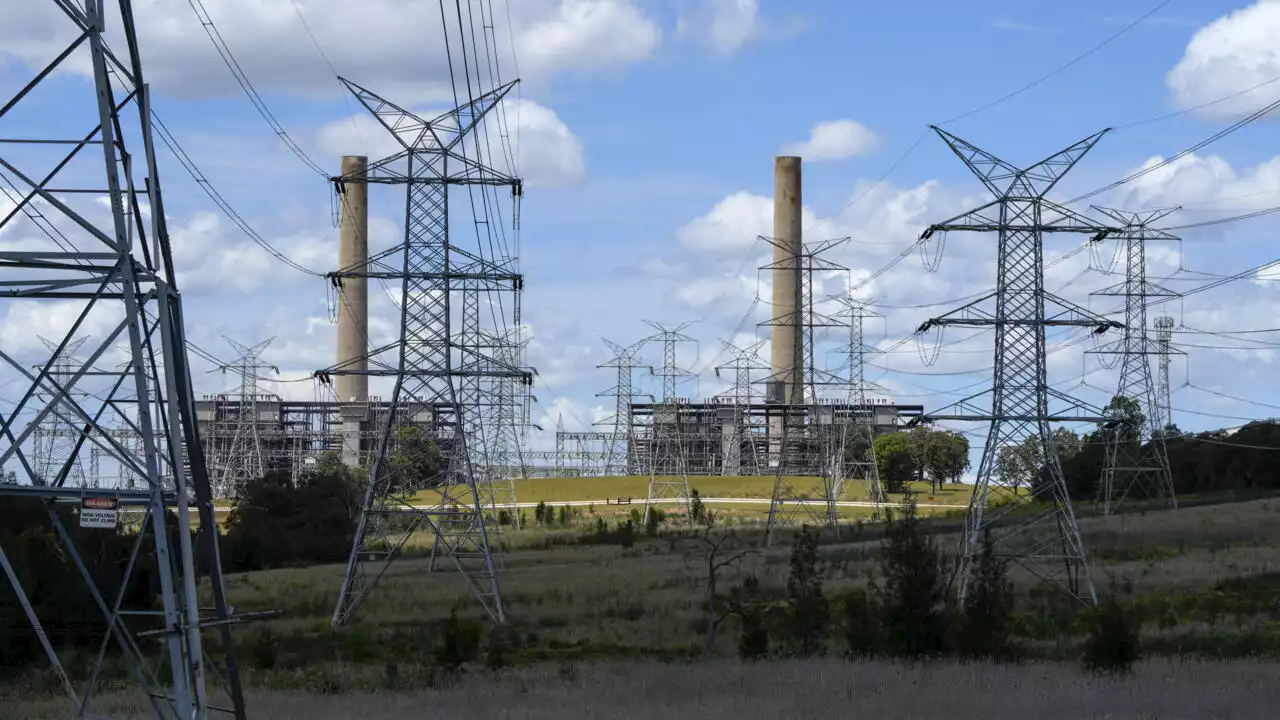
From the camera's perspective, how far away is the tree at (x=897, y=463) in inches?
5123

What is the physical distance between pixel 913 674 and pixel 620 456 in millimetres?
Result: 147387

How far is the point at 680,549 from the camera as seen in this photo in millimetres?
68812

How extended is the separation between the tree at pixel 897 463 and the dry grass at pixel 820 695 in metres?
94.2

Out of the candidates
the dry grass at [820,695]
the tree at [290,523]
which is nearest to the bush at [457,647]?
the dry grass at [820,695]

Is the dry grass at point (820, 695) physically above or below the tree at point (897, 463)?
below

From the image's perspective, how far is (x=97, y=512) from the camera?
53.4ft

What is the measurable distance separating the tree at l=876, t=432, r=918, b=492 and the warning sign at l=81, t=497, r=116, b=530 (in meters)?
108

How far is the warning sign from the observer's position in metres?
16.2

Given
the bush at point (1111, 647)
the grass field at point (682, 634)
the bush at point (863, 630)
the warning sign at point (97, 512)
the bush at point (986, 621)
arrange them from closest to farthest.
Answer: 1. the warning sign at point (97, 512)
2. the grass field at point (682, 634)
3. the bush at point (1111, 647)
4. the bush at point (986, 621)
5. the bush at point (863, 630)

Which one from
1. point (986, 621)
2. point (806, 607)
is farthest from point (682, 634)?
point (986, 621)

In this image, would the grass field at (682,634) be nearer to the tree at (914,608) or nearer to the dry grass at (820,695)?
the dry grass at (820,695)

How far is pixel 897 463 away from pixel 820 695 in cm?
10966

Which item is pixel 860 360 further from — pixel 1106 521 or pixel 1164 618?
pixel 1164 618

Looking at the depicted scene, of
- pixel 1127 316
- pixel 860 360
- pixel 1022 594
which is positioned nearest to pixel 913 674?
pixel 1022 594
